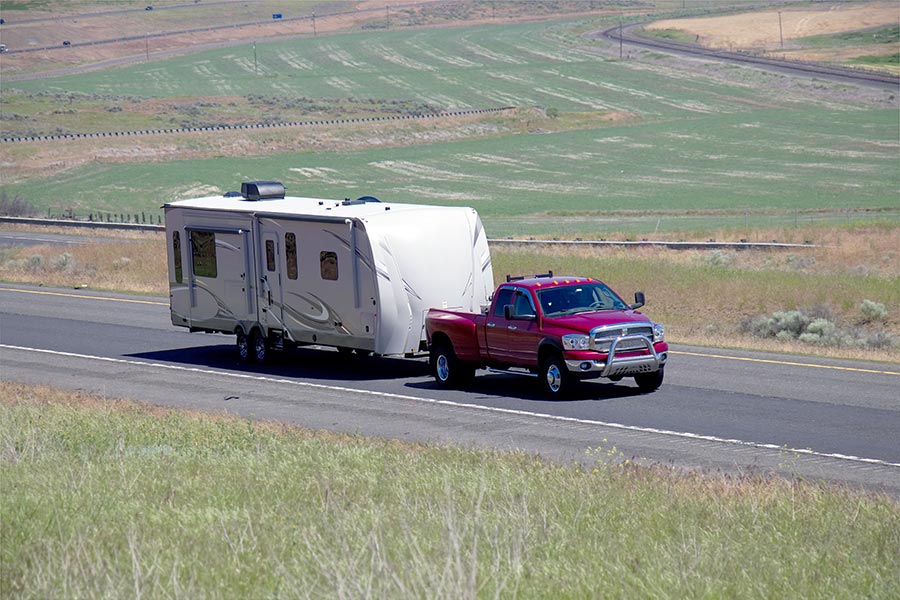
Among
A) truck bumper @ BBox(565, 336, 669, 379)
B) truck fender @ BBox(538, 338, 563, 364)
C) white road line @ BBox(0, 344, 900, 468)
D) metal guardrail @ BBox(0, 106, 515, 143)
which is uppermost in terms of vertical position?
metal guardrail @ BBox(0, 106, 515, 143)

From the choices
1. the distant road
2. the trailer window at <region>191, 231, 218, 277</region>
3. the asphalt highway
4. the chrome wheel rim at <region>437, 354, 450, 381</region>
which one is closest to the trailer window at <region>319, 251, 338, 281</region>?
the asphalt highway

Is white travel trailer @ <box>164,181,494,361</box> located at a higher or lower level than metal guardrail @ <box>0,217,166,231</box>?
higher

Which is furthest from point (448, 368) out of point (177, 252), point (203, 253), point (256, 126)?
point (256, 126)

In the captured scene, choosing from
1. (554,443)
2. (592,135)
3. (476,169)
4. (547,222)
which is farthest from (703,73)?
(554,443)

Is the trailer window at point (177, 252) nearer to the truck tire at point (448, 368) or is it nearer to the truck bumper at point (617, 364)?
the truck tire at point (448, 368)

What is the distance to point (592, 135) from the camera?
100m

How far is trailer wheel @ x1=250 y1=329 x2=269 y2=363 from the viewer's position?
25.5 meters

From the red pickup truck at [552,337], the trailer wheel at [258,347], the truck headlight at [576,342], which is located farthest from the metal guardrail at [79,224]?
the truck headlight at [576,342]

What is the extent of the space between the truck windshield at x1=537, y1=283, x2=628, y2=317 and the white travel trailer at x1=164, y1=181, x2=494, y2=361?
2.60m

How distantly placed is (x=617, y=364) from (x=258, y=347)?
339 inches

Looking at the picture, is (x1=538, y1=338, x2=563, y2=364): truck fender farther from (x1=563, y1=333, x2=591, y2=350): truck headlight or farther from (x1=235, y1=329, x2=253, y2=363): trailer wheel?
(x1=235, y1=329, x2=253, y2=363): trailer wheel

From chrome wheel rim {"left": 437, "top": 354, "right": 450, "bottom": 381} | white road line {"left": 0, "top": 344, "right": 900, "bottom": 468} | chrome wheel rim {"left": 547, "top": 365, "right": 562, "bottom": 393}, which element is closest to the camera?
white road line {"left": 0, "top": 344, "right": 900, "bottom": 468}

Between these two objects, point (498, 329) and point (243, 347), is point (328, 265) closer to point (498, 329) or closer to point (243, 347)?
point (243, 347)

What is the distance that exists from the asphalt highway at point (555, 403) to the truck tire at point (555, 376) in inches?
12.1
